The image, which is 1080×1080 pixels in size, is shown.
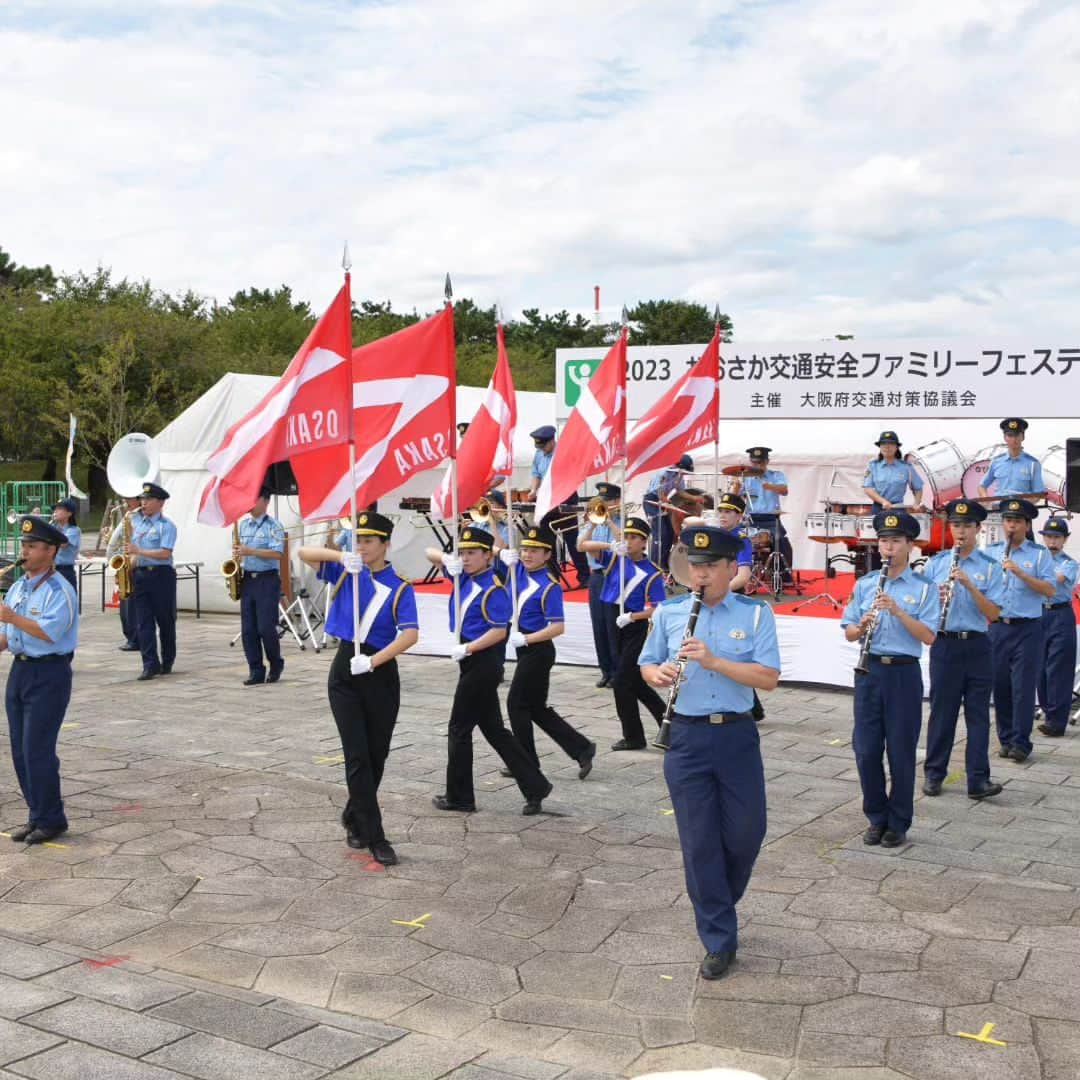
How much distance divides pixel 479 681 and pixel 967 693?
332 centimetres

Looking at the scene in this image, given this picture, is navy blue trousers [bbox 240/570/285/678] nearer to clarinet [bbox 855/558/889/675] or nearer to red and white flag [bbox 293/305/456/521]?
red and white flag [bbox 293/305/456/521]

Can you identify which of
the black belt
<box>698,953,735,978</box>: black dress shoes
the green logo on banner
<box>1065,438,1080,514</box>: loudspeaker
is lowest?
<box>698,953,735,978</box>: black dress shoes

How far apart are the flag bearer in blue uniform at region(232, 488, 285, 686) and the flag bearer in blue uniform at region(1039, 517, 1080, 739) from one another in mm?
7512

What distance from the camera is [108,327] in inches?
1537

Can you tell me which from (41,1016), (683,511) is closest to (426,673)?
(683,511)

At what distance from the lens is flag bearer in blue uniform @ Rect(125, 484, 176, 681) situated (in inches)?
554

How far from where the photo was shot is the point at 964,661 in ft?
28.8

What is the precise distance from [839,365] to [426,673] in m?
8.16

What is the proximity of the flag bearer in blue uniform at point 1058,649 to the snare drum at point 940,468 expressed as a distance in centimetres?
537

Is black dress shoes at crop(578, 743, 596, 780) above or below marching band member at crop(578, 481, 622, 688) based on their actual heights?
below

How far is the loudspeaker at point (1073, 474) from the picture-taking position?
11.5 meters

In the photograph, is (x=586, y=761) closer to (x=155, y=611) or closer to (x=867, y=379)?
(x=155, y=611)

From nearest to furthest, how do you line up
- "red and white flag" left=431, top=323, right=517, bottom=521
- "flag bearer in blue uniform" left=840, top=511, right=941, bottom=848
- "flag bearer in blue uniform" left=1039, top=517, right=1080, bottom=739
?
"flag bearer in blue uniform" left=840, top=511, right=941, bottom=848 → "red and white flag" left=431, top=323, right=517, bottom=521 → "flag bearer in blue uniform" left=1039, top=517, right=1080, bottom=739

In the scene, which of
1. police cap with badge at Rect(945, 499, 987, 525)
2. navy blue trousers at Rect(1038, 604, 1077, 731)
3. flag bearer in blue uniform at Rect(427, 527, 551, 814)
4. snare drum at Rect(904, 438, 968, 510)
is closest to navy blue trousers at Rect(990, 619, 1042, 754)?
navy blue trousers at Rect(1038, 604, 1077, 731)
